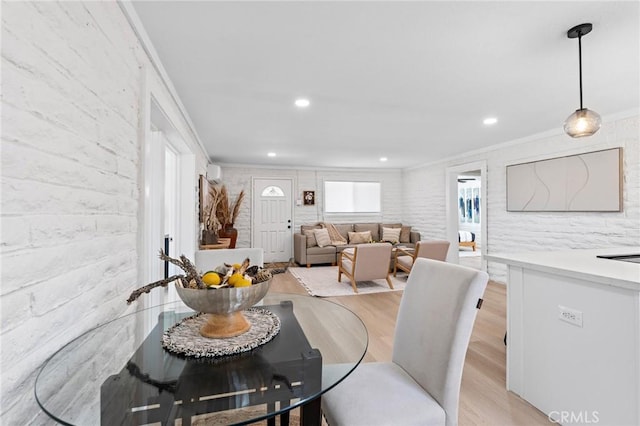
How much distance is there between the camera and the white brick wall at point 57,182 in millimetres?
775

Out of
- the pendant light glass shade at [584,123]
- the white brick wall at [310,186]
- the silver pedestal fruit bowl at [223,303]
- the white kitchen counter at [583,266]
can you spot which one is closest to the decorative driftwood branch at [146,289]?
the silver pedestal fruit bowl at [223,303]

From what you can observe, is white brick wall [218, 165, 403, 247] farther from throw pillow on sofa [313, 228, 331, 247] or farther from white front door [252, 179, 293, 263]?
throw pillow on sofa [313, 228, 331, 247]

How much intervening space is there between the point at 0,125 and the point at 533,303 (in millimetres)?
2485

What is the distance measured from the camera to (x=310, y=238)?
6598 millimetres

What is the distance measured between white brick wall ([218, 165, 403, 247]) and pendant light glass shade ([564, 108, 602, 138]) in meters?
5.60

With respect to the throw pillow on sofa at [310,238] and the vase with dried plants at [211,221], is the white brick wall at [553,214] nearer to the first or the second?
the throw pillow on sofa at [310,238]

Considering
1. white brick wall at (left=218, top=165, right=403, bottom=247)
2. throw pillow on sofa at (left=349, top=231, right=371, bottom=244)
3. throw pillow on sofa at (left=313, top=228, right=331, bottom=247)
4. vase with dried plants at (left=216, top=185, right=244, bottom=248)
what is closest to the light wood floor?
vase with dried plants at (left=216, top=185, right=244, bottom=248)

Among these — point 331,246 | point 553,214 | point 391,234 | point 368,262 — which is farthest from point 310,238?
point 553,214

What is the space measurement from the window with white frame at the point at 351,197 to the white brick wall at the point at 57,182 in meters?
6.14

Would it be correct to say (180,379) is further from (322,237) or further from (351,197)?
(351,197)

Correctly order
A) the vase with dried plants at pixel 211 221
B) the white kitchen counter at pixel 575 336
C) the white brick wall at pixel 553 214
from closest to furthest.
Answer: the white kitchen counter at pixel 575 336, the white brick wall at pixel 553 214, the vase with dried plants at pixel 211 221

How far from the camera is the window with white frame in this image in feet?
24.8

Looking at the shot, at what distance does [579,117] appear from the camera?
6.60ft

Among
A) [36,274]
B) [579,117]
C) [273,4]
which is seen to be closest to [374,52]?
[273,4]
